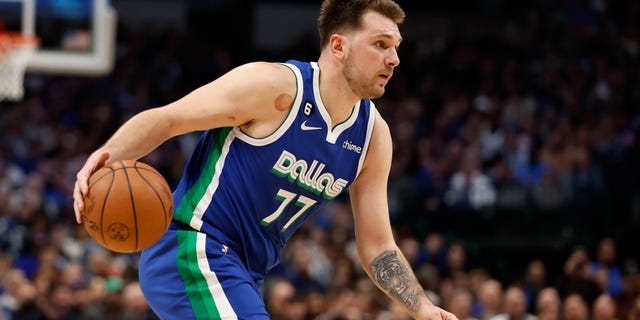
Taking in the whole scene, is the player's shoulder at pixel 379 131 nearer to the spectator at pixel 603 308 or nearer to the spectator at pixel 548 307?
the spectator at pixel 548 307

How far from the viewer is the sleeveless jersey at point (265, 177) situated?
4.68 meters

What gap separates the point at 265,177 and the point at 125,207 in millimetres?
775

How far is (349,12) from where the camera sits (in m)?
4.87

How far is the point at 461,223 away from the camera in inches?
545

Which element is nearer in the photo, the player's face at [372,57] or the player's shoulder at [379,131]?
the player's face at [372,57]

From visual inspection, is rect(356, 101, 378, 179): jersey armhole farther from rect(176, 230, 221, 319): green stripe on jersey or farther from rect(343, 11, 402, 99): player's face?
rect(176, 230, 221, 319): green stripe on jersey

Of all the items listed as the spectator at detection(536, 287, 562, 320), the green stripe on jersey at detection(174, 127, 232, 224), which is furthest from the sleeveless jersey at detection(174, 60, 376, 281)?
the spectator at detection(536, 287, 562, 320)

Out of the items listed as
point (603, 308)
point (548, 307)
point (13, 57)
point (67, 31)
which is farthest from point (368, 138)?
point (67, 31)

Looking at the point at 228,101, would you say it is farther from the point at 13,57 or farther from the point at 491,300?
the point at 13,57

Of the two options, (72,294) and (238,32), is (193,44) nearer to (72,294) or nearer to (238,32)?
(238,32)

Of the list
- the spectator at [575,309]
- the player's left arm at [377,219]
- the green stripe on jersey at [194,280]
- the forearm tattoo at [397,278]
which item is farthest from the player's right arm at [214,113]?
the spectator at [575,309]

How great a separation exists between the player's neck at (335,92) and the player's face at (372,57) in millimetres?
51

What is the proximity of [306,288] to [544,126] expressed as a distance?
19.8 ft

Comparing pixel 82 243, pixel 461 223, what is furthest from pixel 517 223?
pixel 82 243
